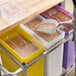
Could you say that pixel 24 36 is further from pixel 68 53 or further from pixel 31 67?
pixel 68 53

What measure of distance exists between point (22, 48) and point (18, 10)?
0.88ft

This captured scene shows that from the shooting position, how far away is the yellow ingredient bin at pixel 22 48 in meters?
1.51

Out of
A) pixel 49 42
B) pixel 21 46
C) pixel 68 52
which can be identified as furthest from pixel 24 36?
pixel 68 52

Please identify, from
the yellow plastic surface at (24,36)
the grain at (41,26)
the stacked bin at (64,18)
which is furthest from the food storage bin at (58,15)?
the yellow plastic surface at (24,36)

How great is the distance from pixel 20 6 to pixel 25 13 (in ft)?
0.28

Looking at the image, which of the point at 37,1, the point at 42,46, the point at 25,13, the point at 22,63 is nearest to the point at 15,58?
the point at 22,63

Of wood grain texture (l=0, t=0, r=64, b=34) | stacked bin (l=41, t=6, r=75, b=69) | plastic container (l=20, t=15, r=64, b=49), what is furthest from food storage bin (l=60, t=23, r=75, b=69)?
wood grain texture (l=0, t=0, r=64, b=34)

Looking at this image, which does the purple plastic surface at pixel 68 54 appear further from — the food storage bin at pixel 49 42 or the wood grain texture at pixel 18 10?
the wood grain texture at pixel 18 10

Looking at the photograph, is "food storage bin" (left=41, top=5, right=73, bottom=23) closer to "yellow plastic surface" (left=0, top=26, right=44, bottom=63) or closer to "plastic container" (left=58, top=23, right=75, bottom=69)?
"plastic container" (left=58, top=23, right=75, bottom=69)

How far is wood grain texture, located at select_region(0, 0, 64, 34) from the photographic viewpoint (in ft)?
5.05

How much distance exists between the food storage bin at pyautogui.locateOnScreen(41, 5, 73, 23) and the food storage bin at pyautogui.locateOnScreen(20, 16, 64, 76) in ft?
0.31

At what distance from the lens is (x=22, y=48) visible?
158 cm

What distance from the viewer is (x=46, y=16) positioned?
5.93ft

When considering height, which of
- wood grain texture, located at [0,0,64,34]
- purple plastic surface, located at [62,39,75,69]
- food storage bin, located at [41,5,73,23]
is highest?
wood grain texture, located at [0,0,64,34]
